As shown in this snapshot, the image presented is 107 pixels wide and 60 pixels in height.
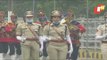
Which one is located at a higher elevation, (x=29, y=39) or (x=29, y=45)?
(x=29, y=39)

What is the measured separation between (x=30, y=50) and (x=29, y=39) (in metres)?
0.32

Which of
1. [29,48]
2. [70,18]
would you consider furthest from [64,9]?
[29,48]

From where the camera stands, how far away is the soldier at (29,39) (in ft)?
46.1

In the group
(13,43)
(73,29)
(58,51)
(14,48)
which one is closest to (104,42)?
(58,51)

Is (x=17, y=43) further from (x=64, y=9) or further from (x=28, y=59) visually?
(x=64, y=9)

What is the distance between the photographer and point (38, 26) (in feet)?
47.2

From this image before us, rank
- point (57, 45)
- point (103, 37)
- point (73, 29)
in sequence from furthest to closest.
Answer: point (73, 29), point (103, 37), point (57, 45)

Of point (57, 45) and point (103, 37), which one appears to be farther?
point (103, 37)

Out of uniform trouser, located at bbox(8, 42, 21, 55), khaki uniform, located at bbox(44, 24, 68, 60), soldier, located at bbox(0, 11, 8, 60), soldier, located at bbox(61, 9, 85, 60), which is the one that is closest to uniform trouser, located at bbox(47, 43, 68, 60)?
khaki uniform, located at bbox(44, 24, 68, 60)

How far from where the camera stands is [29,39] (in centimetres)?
1412

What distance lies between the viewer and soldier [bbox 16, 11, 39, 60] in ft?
46.1

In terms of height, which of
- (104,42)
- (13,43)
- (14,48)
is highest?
(104,42)

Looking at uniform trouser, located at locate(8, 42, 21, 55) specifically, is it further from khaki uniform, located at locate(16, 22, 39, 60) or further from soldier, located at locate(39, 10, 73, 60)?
soldier, located at locate(39, 10, 73, 60)

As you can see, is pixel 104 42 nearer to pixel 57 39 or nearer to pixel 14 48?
pixel 57 39
